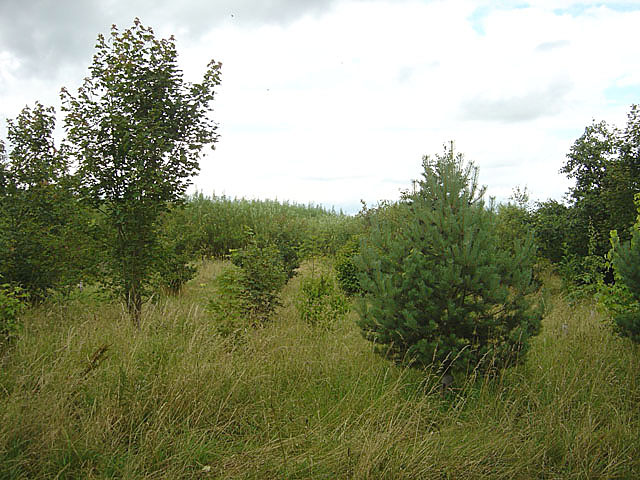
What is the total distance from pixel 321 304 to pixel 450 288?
2.95 m

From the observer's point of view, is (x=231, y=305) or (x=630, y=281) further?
(x=231, y=305)

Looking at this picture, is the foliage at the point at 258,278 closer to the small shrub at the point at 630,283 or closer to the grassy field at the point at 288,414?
the grassy field at the point at 288,414

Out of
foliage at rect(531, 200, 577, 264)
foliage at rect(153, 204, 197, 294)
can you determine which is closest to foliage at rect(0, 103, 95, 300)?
foliage at rect(153, 204, 197, 294)

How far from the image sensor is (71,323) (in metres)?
5.39

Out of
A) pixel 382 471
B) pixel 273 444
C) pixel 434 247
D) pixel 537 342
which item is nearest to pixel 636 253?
pixel 537 342

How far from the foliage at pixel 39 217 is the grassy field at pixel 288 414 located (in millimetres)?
1426

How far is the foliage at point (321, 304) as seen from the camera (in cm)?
625

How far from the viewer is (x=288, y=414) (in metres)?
3.55

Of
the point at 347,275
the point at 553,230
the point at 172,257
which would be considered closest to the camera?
the point at 172,257

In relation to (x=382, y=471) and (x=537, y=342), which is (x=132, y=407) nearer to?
(x=382, y=471)

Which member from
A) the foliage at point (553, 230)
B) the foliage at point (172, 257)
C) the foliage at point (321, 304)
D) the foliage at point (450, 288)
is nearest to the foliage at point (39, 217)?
the foliage at point (172, 257)

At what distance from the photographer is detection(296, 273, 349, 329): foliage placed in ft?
20.5

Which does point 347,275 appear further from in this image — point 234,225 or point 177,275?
point 234,225

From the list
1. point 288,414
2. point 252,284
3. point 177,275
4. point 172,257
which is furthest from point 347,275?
point 288,414
